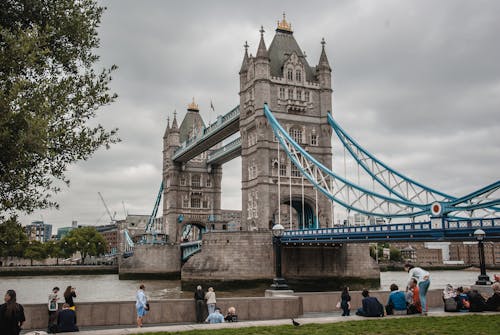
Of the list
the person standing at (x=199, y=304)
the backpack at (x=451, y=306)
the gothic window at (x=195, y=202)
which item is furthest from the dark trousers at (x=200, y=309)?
the gothic window at (x=195, y=202)

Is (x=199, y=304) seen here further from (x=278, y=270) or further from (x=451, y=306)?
(x=278, y=270)

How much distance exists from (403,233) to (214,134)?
32.9 meters

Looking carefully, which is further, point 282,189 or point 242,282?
point 282,189

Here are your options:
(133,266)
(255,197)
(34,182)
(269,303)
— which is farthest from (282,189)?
(34,182)

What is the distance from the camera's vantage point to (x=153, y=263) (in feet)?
211

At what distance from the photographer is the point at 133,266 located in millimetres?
64000

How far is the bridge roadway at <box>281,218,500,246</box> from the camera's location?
86.0 ft

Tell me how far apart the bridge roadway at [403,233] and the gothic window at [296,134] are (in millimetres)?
11187

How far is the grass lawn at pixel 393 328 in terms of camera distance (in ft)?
35.2

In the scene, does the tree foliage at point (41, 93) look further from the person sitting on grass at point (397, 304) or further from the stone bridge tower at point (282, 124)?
the stone bridge tower at point (282, 124)

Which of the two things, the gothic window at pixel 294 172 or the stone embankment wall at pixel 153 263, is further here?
the stone embankment wall at pixel 153 263

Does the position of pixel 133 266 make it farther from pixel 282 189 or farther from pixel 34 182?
pixel 34 182

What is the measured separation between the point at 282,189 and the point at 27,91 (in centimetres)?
3592

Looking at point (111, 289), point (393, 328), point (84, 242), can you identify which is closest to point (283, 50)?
point (111, 289)
